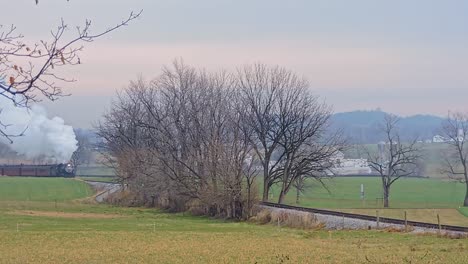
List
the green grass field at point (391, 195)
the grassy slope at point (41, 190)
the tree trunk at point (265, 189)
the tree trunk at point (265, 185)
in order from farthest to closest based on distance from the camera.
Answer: the grassy slope at point (41, 190)
the green grass field at point (391, 195)
the tree trunk at point (265, 185)
the tree trunk at point (265, 189)

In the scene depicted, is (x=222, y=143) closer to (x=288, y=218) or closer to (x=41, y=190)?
(x=288, y=218)

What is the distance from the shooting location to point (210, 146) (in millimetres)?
62938

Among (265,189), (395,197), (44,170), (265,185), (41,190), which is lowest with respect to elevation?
(41,190)

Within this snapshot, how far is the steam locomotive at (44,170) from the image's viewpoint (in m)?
125

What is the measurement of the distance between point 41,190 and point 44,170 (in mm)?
28547

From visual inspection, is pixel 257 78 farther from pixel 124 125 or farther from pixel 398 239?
pixel 398 239

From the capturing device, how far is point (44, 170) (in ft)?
409

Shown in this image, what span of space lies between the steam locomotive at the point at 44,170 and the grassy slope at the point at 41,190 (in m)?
11.7

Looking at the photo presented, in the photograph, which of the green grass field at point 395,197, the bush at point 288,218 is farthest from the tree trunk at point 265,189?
the bush at point 288,218

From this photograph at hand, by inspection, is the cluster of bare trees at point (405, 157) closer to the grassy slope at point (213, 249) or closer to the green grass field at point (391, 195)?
the green grass field at point (391, 195)

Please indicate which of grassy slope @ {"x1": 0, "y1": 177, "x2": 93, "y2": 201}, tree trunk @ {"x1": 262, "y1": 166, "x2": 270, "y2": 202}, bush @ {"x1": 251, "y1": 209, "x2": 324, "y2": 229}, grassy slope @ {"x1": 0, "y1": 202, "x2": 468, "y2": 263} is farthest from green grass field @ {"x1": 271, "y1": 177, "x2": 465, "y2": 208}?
grassy slope @ {"x1": 0, "y1": 202, "x2": 468, "y2": 263}

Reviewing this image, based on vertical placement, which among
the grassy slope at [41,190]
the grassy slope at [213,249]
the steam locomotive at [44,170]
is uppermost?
the steam locomotive at [44,170]

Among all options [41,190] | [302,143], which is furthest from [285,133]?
[41,190]

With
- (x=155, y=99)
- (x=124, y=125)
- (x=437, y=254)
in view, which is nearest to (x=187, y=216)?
(x=155, y=99)
